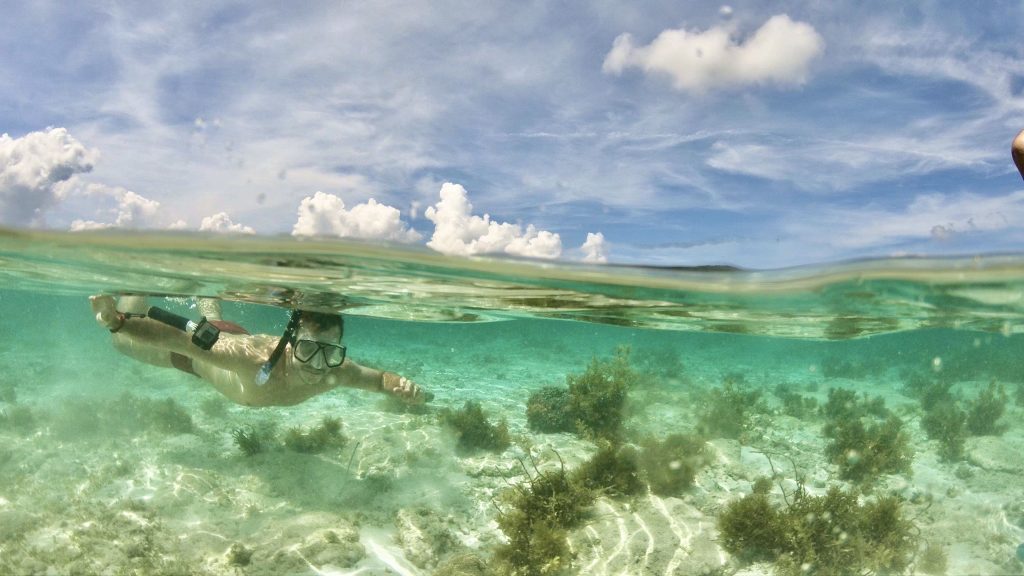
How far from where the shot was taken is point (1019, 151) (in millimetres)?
2672

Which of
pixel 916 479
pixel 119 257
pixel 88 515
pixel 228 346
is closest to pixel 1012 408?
pixel 916 479

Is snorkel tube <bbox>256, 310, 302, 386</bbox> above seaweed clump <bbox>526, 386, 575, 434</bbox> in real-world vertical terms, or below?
above

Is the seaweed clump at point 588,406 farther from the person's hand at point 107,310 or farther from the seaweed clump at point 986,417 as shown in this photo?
the seaweed clump at point 986,417

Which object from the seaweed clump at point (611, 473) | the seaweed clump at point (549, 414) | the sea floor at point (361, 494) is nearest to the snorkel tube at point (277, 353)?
the sea floor at point (361, 494)

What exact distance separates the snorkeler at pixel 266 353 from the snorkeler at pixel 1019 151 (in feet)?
22.2

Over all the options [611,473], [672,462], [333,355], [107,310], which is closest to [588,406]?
[672,462]

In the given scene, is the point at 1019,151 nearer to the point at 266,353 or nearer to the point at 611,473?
the point at 611,473

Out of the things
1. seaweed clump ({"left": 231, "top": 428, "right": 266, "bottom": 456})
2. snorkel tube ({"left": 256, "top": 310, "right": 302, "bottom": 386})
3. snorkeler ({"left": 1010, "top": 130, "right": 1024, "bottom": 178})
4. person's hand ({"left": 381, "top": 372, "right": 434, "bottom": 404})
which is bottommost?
seaweed clump ({"left": 231, "top": 428, "right": 266, "bottom": 456})

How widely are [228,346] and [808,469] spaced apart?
36.1ft

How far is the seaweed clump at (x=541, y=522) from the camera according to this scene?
673 centimetres

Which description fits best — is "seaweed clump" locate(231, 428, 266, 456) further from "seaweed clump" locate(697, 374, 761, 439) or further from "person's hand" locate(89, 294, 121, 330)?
"seaweed clump" locate(697, 374, 761, 439)

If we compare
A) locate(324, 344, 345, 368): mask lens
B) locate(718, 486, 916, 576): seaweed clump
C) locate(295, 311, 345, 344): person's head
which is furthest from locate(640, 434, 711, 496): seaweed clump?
locate(295, 311, 345, 344): person's head

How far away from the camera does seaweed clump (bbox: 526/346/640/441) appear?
11.3 meters

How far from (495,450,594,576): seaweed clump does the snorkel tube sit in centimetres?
413
